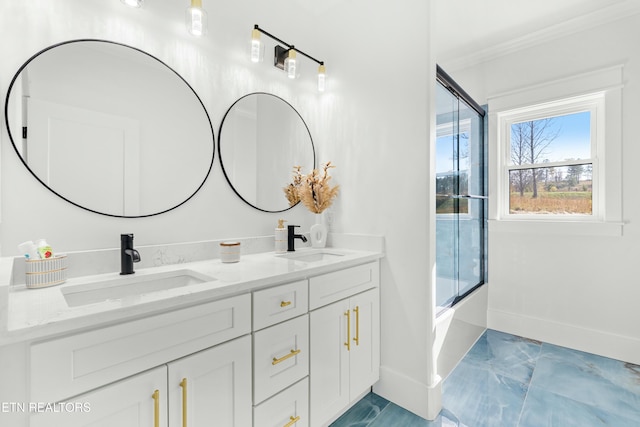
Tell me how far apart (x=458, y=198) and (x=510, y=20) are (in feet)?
5.18

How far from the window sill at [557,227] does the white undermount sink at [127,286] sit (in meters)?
2.78

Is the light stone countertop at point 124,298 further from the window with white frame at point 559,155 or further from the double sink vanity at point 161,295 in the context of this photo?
the window with white frame at point 559,155

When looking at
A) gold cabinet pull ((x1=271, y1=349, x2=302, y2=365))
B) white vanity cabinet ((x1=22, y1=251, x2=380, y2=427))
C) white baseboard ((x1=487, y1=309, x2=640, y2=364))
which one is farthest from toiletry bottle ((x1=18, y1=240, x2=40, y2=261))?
white baseboard ((x1=487, y1=309, x2=640, y2=364))

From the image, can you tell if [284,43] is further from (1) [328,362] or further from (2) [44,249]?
(1) [328,362]

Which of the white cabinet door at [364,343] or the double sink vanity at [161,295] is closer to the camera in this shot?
the double sink vanity at [161,295]

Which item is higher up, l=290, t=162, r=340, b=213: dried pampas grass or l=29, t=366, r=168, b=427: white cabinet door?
l=290, t=162, r=340, b=213: dried pampas grass

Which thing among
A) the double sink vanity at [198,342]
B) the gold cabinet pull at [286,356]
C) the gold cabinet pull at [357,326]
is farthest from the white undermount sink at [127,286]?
the gold cabinet pull at [357,326]

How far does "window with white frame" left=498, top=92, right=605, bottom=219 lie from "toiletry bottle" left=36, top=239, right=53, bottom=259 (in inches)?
133

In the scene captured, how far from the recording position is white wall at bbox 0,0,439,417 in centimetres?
120

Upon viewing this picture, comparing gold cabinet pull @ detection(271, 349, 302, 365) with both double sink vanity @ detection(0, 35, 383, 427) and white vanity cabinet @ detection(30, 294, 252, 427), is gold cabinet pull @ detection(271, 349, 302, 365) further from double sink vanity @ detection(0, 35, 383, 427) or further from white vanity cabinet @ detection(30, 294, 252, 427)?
white vanity cabinet @ detection(30, 294, 252, 427)

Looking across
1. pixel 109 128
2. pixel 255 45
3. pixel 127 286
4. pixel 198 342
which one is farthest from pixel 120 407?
pixel 255 45

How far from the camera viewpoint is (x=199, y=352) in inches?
39.6

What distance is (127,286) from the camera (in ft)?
4.02

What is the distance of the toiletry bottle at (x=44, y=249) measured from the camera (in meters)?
1.09
